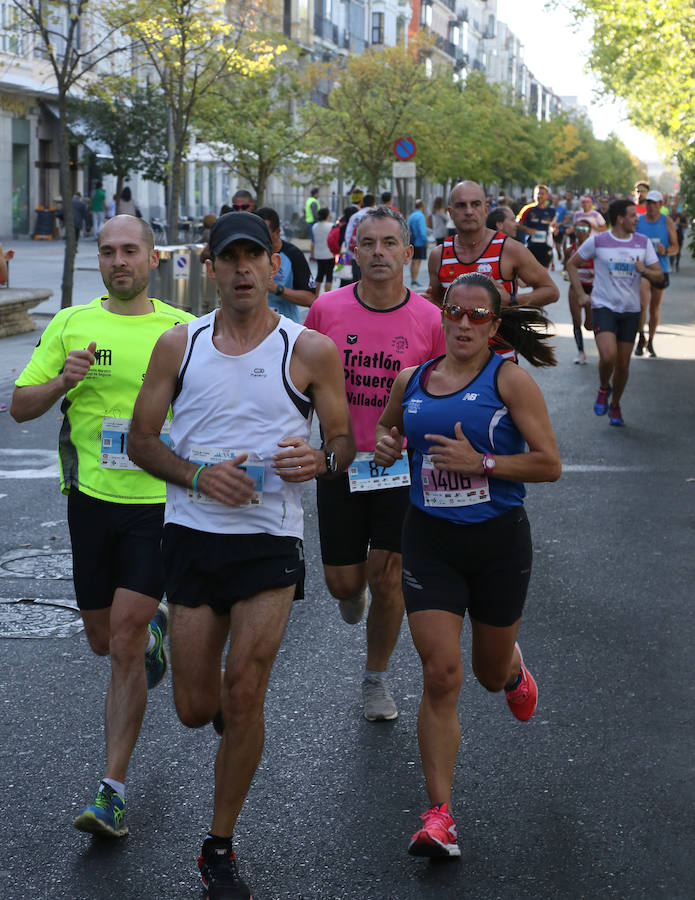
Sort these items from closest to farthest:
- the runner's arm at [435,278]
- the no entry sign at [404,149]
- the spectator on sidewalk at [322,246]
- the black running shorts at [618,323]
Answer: the runner's arm at [435,278] < the black running shorts at [618,323] < the spectator on sidewalk at [322,246] < the no entry sign at [404,149]

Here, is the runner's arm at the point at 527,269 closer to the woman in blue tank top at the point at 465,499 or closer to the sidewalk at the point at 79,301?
the woman in blue tank top at the point at 465,499

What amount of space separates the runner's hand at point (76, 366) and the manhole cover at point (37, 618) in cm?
210

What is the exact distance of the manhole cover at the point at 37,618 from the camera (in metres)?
6.34

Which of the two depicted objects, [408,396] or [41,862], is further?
[408,396]

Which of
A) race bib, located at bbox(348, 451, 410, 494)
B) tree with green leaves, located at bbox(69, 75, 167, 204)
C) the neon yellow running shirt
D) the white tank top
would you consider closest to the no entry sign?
tree with green leaves, located at bbox(69, 75, 167, 204)

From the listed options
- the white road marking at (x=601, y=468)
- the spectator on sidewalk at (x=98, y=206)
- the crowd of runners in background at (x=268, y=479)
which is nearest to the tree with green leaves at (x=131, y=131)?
the spectator on sidewalk at (x=98, y=206)

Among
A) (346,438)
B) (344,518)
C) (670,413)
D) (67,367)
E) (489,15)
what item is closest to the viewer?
(346,438)

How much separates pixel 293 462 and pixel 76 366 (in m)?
1.01

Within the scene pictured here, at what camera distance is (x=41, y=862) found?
3971 millimetres

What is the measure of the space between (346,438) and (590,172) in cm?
14133

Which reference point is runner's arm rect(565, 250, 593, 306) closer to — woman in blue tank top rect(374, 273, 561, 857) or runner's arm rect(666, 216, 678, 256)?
runner's arm rect(666, 216, 678, 256)

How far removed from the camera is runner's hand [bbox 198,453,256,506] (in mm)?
3818

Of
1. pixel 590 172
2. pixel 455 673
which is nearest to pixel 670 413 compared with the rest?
pixel 455 673

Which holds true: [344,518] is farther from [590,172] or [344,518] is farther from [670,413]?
[590,172]
